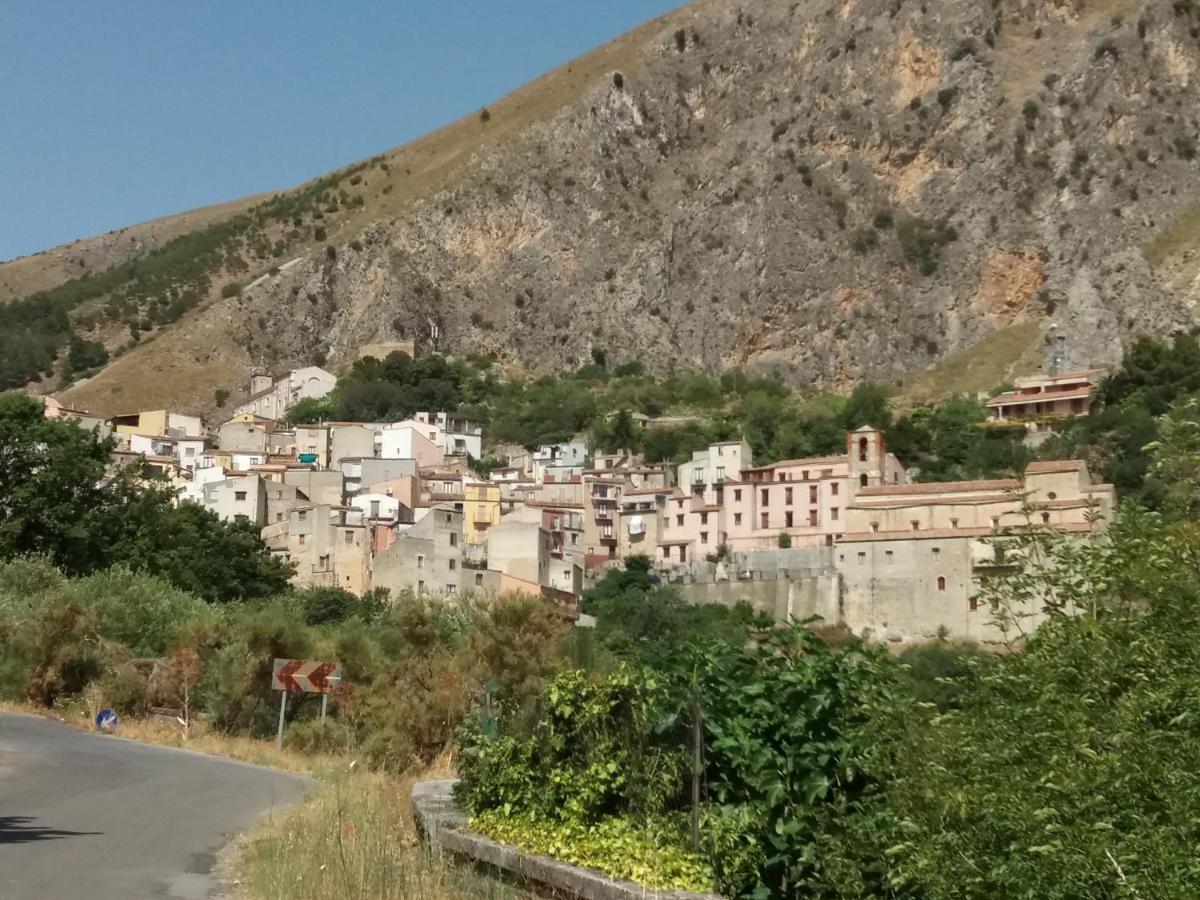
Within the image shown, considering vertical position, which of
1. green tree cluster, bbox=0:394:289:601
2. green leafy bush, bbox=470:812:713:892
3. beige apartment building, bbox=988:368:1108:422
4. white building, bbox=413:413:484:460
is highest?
beige apartment building, bbox=988:368:1108:422

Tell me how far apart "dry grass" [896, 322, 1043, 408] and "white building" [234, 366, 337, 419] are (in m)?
40.6

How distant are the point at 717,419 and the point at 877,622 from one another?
1272 inches

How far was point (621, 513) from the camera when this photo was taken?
7988 cm

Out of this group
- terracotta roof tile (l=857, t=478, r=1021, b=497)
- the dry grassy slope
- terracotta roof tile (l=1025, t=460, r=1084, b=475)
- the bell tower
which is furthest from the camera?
the dry grassy slope

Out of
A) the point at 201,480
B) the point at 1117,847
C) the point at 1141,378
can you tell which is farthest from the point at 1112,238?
the point at 1117,847

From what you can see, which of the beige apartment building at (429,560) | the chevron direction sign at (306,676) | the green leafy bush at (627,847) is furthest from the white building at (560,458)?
the green leafy bush at (627,847)

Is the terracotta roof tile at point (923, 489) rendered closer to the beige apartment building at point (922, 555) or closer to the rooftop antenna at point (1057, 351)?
the beige apartment building at point (922, 555)

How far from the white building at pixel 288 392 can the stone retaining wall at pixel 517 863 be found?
101 metres

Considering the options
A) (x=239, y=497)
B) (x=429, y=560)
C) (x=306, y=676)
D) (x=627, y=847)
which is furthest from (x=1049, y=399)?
(x=627, y=847)

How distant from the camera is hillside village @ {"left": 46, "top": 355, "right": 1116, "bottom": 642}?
6562cm

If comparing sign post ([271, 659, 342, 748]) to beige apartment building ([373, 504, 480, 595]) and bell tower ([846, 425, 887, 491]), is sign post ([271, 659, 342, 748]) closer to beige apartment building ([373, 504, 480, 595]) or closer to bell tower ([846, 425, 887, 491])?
beige apartment building ([373, 504, 480, 595])

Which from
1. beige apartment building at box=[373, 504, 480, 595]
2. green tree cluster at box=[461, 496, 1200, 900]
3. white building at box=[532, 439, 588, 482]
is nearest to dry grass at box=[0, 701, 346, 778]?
green tree cluster at box=[461, 496, 1200, 900]

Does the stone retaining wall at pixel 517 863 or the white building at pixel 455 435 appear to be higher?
the white building at pixel 455 435

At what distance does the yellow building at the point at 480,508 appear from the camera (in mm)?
76000
